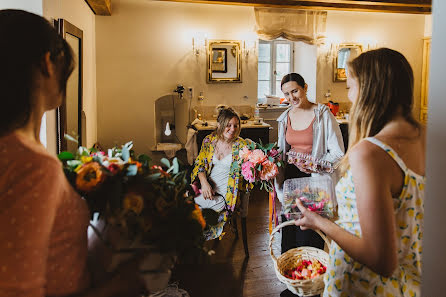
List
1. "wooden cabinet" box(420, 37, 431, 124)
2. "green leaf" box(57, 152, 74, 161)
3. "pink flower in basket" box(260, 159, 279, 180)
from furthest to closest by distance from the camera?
"wooden cabinet" box(420, 37, 431, 124), "pink flower in basket" box(260, 159, 279, 180), "green leaf" box(57, 152, 74, 161)

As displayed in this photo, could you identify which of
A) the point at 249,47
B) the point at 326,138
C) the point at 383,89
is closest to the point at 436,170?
the point at 383,89

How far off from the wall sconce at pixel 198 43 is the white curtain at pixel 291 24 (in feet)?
3.20

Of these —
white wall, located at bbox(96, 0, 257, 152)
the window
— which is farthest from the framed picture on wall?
the window

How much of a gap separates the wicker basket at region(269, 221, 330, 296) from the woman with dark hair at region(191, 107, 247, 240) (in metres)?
1.24

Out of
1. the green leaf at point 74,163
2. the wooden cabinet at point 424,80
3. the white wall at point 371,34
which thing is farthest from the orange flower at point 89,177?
the wooden cabinet at point 424,80

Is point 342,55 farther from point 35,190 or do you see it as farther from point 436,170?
point 35,190

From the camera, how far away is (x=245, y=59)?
7.05 metres

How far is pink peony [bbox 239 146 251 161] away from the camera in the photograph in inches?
136

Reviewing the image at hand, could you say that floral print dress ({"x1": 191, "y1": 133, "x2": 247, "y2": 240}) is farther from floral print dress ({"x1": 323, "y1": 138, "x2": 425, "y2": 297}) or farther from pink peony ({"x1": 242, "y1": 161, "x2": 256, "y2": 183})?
floral print dress ({"x1": 323, "y1": 138, "x2": 425, "y2": 297})

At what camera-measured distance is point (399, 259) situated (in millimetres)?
1365

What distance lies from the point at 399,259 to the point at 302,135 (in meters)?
2.15

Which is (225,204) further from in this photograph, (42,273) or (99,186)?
(42,273)

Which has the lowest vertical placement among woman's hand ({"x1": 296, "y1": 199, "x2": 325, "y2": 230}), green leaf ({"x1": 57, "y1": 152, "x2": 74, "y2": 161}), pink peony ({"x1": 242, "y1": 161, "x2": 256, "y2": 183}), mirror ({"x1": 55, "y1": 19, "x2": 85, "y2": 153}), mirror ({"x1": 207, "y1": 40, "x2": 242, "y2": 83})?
pink peony ({"x1": 242, "y1": 161, "x2": 256, "y2": 183})

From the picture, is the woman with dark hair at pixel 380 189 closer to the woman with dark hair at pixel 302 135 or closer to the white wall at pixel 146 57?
the woman with dark hair at pixel 302 135
